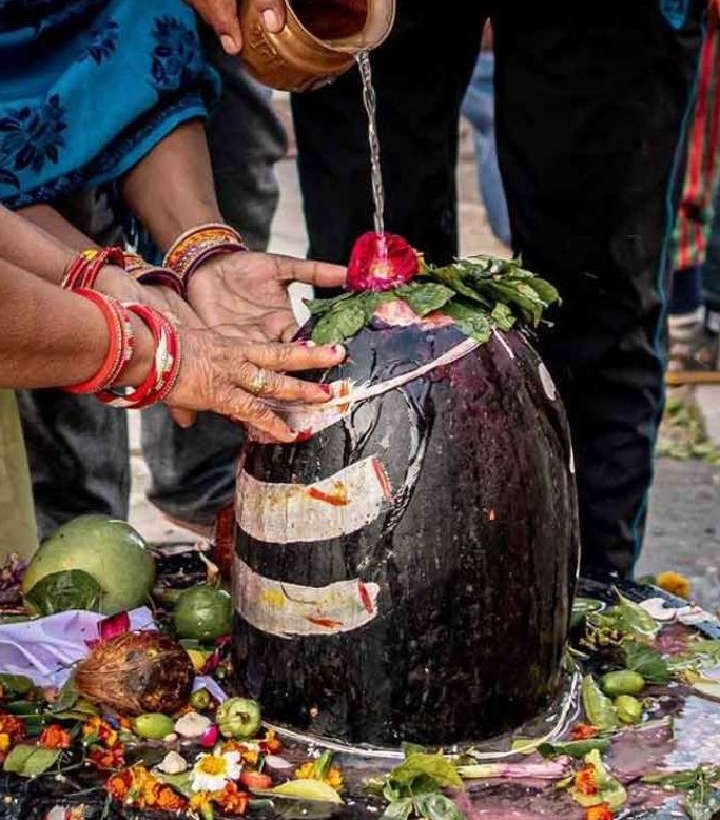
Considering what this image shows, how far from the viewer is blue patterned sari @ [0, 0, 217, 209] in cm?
258

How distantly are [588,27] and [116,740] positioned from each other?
1.62m

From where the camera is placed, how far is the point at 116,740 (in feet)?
6.47

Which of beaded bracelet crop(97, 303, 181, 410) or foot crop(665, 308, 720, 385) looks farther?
foot crop(665, 308, 720, 385)

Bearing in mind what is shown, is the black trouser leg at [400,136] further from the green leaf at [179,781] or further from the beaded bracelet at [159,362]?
the green leaf at [179,781]

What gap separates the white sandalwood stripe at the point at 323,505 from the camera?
1.96 meters

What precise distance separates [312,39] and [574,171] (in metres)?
0.89

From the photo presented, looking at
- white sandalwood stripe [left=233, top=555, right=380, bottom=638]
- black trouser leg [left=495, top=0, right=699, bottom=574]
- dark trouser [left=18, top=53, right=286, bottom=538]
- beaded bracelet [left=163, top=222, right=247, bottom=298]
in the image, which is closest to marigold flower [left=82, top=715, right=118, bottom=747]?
white sandalwood stripe [left=233, top=555, right=380, bottom=638]

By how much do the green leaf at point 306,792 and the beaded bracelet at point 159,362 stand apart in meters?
0.54

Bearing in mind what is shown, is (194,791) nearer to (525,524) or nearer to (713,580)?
(525,524)

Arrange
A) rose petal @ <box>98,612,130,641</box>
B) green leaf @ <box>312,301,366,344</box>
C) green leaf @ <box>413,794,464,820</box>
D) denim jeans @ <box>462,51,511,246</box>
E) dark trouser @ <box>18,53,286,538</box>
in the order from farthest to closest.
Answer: denim jeans @ <box>462,51,511,246</box> → dark trouser @ <box>18,53,286,538</box> → rose petal @ <box>98,612,130,641</box> → green leaf @ <box>312,301,366,344</box> → green leaf @ <box>413,794,464,820</box>

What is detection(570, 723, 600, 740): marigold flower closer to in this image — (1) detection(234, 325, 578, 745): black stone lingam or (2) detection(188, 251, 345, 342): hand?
(1) detection(234, 325, 578, 745): black stone lingam

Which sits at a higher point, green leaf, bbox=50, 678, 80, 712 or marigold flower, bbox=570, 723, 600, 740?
green leaf, bbox=50, 678, 80, 712

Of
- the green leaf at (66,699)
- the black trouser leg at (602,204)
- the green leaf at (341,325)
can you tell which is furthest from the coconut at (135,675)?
the black trouser leg at (602,204)

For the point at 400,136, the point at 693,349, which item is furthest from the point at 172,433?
the point at 693,349
